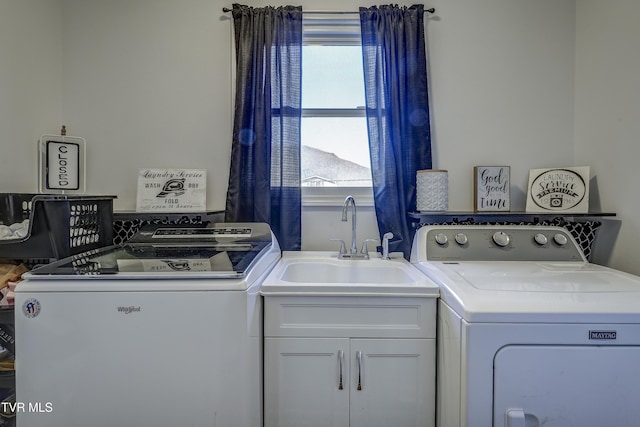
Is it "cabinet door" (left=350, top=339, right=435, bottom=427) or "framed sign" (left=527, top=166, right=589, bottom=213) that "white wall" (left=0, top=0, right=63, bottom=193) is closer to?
"cabinet door" (left=350, top=339, right=435, bottom=427)

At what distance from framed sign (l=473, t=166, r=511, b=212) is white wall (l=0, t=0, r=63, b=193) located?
7.67 feet

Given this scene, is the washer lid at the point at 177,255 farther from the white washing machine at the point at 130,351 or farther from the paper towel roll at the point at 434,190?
the paper towel roll at the point at 434,190

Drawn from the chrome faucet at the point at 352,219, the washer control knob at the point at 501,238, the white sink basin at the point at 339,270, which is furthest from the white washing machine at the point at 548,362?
the chrome faucet at the point at 352,219

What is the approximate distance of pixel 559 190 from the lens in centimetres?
194

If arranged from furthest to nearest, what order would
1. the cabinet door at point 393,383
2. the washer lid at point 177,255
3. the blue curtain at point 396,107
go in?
the blue curtain at point 396,107 < the cabinet door at point 393,383 < the washer lid at point 177,255

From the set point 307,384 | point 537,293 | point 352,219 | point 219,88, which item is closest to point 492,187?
point 352,219

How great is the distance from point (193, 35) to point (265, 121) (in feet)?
2.21

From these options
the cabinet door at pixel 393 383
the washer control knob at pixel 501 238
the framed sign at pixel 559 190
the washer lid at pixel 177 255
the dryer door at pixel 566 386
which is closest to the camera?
the dryer door at pixel 566 386

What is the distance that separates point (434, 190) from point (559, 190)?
2.19 feet

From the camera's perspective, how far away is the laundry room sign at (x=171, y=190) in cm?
201

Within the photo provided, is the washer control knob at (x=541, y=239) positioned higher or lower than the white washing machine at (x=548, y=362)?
higher

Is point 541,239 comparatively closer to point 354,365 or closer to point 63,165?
point 354,365

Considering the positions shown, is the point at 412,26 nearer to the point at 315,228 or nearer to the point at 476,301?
the point at 315,228

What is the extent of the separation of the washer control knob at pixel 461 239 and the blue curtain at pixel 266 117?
848 millimetres
